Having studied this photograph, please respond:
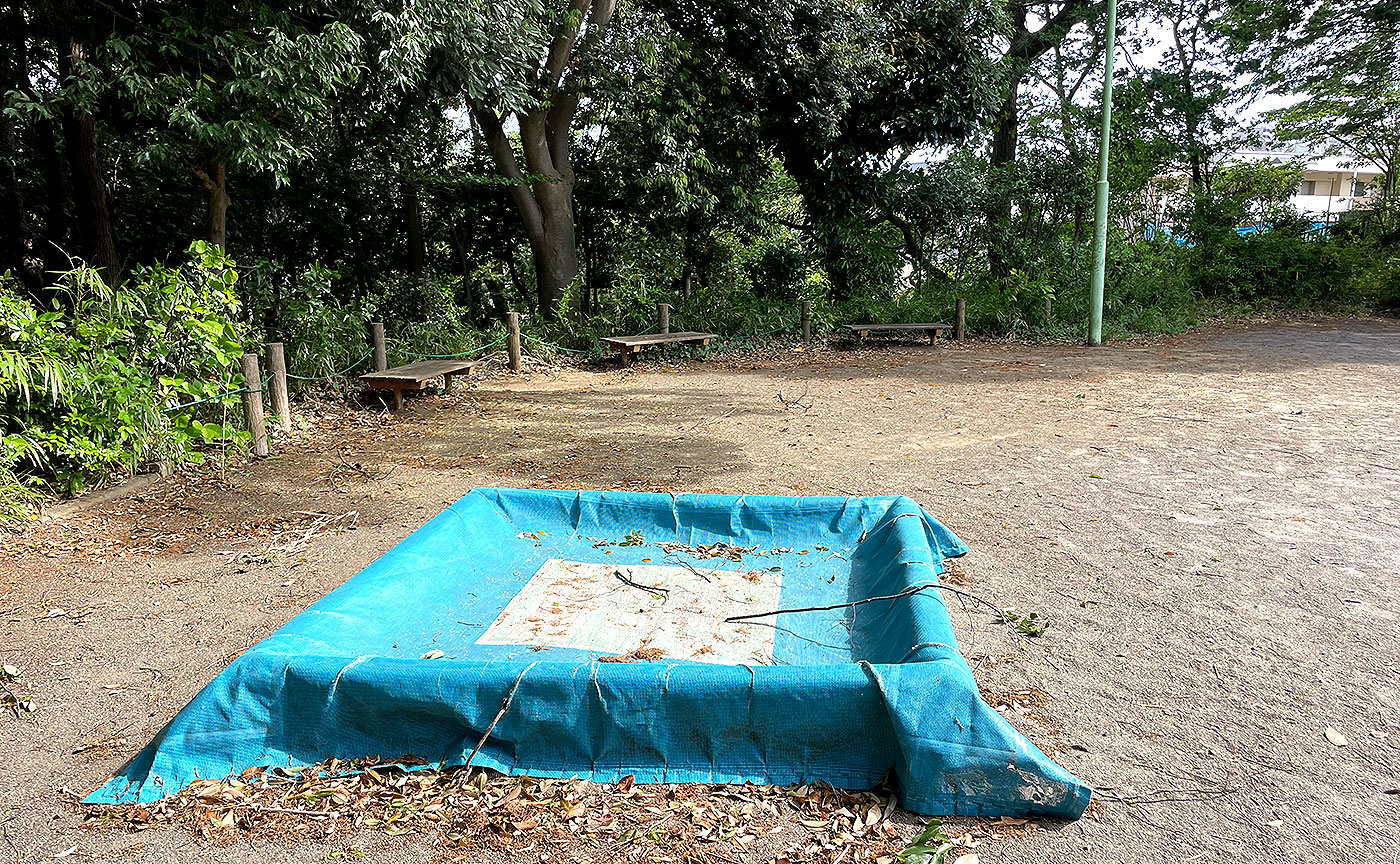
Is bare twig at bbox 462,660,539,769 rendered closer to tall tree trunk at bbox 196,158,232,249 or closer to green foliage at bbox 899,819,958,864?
green foliage at bbox 899,819,958,864

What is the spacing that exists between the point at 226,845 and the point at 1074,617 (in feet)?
10.1

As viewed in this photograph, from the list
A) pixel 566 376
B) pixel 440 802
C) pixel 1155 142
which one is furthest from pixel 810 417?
pixel 1155 142

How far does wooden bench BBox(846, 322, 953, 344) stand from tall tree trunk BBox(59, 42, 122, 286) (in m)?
9.05

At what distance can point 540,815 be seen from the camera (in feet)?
7.91

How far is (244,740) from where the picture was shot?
2605 millimetres

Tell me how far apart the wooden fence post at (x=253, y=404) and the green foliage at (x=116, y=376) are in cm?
12

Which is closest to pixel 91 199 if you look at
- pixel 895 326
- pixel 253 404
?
pixel 253 404

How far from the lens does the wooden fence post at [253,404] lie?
248 inches

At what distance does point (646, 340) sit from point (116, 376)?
20.9 feet

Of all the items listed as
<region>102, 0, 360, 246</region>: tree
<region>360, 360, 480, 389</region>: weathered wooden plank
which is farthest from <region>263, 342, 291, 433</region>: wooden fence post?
<region>102, 0, 360, 246</region>: tree

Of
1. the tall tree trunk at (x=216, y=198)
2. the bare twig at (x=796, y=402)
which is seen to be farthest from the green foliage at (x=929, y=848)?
the tall tree trunk at (x=216, y=198)

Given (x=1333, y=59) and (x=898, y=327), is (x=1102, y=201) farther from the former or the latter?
(x=1333, y=59)

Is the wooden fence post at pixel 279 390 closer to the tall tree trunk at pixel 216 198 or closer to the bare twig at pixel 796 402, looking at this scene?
the tall tree trunk at pixel 216 198

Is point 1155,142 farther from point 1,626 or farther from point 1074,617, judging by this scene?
point 1,626
